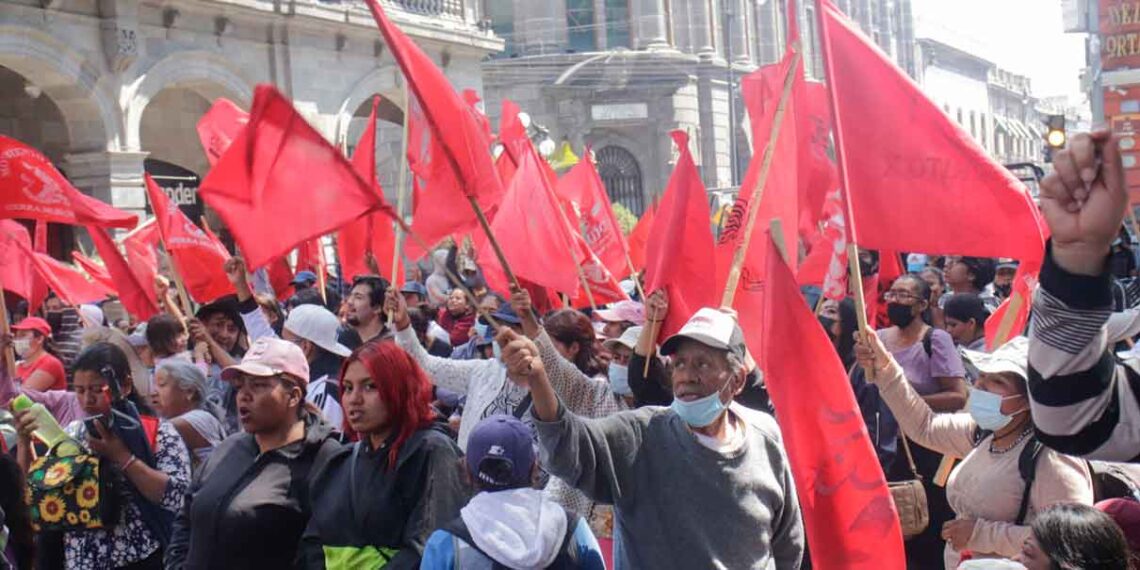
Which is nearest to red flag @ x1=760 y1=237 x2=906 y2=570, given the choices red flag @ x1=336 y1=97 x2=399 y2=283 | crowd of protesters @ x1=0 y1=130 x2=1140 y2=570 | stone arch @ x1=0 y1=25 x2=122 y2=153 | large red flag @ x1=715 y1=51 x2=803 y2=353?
crowd of protesters @ x1=0 y1=130 x2=1140 y2=570

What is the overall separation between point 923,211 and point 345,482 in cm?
234

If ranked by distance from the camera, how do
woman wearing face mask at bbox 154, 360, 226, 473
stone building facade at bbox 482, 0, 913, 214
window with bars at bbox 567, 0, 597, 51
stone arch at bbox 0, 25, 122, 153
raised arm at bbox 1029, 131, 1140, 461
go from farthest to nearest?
window with bars at bbox 567, 0, 597, 51
stone building facade at bbox 482, 0, 913, 214
stone arch at bbox 0, 25, 122, 153
woman wearing face mask at bbox 154, 360, 226, 473
raised arm at bbox 1029, 131, 1140, 461

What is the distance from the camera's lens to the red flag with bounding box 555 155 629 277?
1243 cm

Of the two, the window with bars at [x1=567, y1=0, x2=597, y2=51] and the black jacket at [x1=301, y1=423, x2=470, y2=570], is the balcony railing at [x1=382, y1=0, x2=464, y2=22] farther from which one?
the black jacket at [x1=301, y1=423, x2=470, y2=570]

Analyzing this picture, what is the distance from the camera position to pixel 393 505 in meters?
4.46

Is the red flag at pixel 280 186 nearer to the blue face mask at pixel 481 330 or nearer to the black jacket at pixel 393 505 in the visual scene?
the black jacket at pixel 393 505

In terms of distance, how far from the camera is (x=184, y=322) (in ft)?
28.1

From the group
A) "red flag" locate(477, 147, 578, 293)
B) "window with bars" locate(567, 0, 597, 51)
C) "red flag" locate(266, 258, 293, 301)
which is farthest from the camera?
Answer: "window with bars" locate(567, 0, 597, 51)

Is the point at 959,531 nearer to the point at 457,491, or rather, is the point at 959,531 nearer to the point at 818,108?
the point at 457,491

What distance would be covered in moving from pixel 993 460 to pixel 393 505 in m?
1.90

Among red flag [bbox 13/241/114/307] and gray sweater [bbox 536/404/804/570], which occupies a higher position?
red flag [bbox 13/241/114/307]

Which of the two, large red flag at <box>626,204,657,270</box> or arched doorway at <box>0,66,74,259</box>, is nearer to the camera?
large red flag at <box>626,204,657,270</box>

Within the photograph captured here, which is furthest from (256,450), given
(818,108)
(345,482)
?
(818,108)

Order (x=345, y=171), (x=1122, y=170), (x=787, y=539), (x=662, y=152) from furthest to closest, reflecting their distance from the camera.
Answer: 1. (x=662, y=152)
2. (x=345, y=171)
3. (x=787, y=539)
4. (x=1122, y=170)
